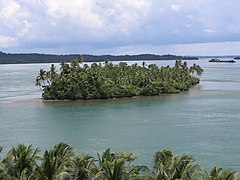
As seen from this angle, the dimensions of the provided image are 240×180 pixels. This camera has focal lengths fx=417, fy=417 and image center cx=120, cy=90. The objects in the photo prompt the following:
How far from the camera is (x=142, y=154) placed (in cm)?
3562

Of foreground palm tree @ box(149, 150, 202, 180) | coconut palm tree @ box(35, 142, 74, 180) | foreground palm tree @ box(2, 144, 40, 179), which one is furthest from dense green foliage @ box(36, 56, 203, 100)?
foreground palm tree @ box(149, 150, 202, 180)

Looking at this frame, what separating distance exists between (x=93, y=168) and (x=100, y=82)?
56438 millimetres

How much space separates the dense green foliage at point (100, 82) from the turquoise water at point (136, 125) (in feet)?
10.7

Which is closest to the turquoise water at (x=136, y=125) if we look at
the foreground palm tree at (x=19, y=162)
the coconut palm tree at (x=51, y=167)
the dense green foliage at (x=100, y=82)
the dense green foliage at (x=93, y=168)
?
the dense green foliage at (x=100, y=82)

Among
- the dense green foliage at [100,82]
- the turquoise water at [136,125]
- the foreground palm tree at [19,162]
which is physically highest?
the foreground palm tree at [19,162]

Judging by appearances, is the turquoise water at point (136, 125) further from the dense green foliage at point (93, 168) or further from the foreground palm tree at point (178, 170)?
the foreground palm tree at point (178, 170)

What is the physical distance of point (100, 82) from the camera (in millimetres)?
74438

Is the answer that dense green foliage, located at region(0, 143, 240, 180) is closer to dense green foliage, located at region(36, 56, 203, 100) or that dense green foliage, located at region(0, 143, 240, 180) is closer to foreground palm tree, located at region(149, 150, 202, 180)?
foreground palm tree, located at region(149, 150, 202, 180)

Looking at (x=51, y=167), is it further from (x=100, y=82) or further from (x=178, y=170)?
(x=100, y=82)

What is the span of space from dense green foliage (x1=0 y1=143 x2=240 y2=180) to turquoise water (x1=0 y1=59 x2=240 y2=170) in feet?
46.1

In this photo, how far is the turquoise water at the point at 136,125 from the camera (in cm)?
3803

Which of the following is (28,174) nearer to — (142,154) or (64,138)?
(142,154)

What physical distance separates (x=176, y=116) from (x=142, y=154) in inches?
788

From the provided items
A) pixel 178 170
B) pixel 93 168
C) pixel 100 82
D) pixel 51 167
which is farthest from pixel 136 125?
pixel 178 170
